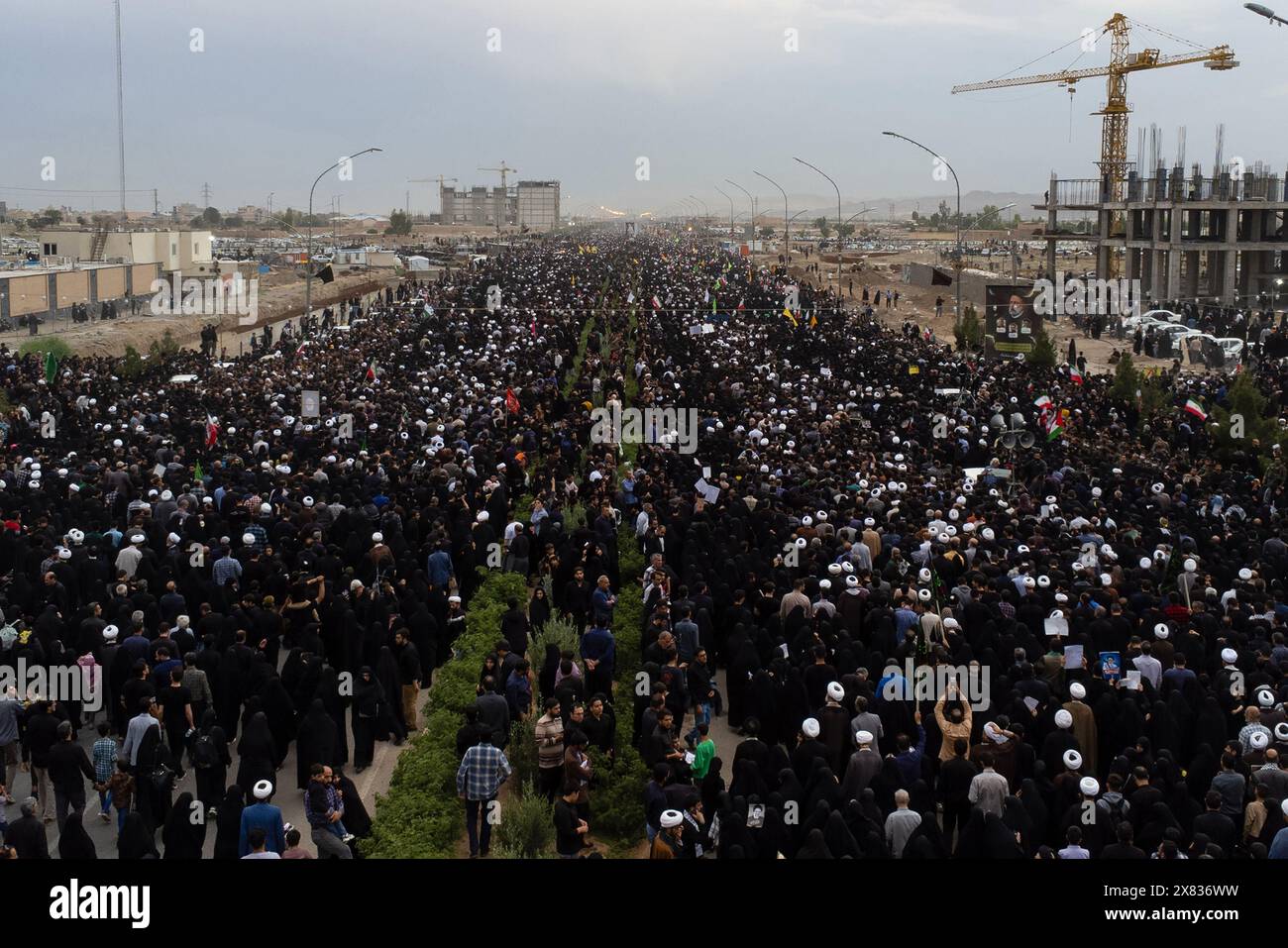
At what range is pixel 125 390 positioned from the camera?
90.7 feet

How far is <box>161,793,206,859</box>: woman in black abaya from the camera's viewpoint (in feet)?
26.2

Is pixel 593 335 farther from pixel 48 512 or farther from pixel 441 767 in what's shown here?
pixel 441 767

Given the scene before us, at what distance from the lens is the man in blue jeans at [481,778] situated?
28.4 feet

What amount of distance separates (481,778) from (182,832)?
2.00 m

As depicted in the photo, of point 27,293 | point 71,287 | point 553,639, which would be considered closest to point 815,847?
point 553,639

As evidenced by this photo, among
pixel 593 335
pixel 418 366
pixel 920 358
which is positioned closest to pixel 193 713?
pixel 418 366

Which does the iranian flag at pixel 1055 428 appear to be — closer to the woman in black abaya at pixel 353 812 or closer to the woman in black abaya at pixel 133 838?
the woman in black abaya at pixel 353 812

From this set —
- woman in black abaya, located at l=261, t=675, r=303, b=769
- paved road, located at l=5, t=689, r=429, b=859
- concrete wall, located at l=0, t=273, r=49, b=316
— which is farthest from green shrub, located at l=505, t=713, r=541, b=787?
concrete wall, located at l=0, t=273, r=49, b=316

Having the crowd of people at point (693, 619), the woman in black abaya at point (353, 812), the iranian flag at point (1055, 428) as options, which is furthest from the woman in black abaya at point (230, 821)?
the iranian flag at point (1055, 428)

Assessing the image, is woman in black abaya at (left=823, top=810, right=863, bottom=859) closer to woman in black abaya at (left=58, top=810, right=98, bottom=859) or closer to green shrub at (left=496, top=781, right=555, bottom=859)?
green shrub at (left=496, top=781, right=555, bottom=859)

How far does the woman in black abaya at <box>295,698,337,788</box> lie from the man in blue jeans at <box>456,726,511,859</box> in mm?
1065

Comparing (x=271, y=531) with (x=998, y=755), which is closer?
(x=998, y=755)

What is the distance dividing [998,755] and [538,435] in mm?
14578

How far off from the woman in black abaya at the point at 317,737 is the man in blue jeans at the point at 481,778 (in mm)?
1065
